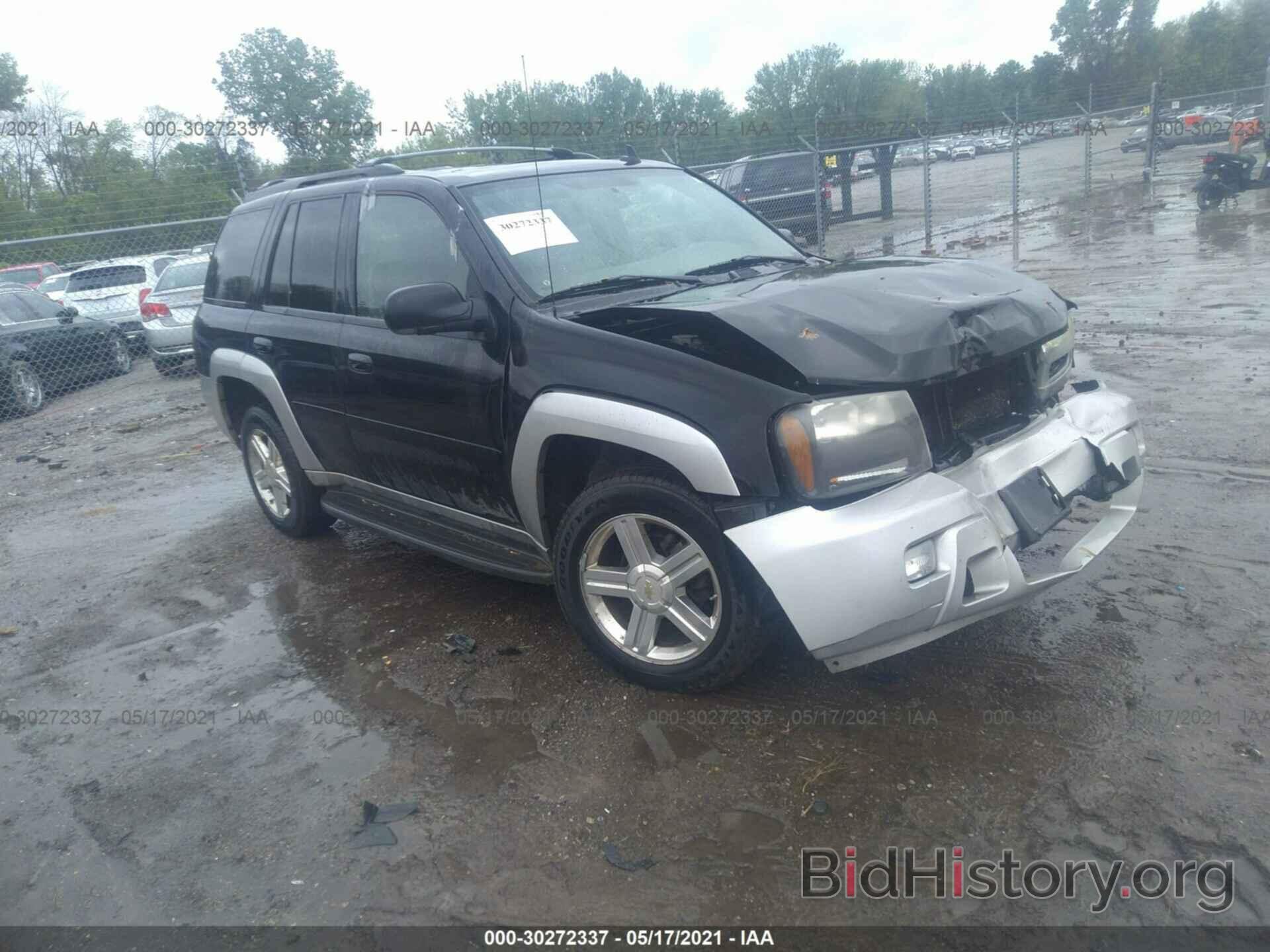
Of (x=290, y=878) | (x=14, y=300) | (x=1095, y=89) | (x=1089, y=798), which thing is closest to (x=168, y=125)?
(x=14, y=300)

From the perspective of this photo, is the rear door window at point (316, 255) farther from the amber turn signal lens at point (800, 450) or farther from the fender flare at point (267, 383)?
the amber turn signal lens at point (800, 450)

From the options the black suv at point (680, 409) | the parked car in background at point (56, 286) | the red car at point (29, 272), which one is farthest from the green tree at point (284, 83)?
the black suv at point (680, 409)

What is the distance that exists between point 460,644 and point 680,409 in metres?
1.66

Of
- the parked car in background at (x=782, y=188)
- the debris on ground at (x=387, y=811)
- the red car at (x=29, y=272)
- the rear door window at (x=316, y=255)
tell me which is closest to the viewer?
the debris on ground at (x=387, y=811)

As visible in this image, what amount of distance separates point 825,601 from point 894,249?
15.1m

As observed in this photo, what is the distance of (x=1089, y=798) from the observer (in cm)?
287

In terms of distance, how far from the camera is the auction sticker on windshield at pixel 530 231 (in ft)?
13.0

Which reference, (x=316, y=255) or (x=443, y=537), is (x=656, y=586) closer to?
(x=443, y=537)

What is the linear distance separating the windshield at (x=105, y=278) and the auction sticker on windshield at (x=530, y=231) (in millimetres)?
13008

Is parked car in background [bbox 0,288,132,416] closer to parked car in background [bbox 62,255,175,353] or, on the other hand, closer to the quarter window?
parked car in background [bbox 62,255,175,353]

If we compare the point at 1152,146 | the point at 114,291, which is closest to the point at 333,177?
the point at 114,291

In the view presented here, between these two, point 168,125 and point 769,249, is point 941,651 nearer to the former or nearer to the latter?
point 769,249

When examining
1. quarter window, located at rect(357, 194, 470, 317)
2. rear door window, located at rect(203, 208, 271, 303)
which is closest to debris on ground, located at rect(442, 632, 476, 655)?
quarter window, located at rect(357, 194, 470, 317)

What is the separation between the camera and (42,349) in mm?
12086
